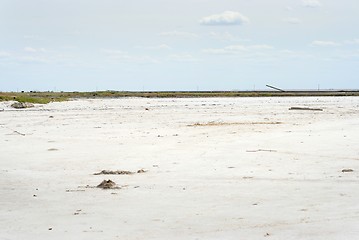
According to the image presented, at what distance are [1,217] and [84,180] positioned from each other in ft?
10.9

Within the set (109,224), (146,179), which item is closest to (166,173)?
(146,179)

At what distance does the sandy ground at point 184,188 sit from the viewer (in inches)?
331

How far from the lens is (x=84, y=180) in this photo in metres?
12.4

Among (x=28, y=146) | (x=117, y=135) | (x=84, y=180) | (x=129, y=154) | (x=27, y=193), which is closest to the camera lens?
(x=27, y=193)

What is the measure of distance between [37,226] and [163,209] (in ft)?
6.35

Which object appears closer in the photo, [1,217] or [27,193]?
[1,217]

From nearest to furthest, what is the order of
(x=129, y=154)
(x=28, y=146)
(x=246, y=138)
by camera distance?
(x=129, y=154), (x=28, y=146), (x=246, y=138)

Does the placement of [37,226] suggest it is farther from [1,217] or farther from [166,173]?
[166,173]

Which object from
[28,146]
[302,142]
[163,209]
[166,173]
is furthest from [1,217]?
[302,142]

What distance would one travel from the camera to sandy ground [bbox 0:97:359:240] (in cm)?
841

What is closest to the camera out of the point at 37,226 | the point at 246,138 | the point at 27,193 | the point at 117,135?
the point at 37,226

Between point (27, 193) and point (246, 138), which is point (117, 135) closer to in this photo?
point (246, 138)

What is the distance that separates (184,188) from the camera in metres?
11.3

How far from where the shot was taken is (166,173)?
13133 mm
